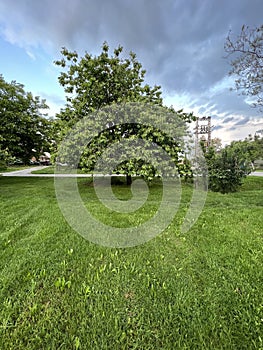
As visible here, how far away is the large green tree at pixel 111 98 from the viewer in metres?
5.49

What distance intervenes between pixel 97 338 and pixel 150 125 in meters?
5.02

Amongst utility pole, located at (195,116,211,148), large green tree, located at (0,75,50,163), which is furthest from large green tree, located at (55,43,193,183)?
utility pole, located at (195,116,211,148)

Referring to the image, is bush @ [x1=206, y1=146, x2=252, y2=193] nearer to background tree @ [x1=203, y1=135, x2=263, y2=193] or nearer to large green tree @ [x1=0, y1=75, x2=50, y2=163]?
background tree @ [x1=203, y1=135, x2=263, y2=193]

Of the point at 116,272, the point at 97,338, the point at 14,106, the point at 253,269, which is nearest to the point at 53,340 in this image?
the point at 97,338

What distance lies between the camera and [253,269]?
76.4 inches

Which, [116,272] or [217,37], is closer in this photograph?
[116,272]

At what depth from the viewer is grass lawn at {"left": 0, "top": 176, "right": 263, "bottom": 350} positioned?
122cm

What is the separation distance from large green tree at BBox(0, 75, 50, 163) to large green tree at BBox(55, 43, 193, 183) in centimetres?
285

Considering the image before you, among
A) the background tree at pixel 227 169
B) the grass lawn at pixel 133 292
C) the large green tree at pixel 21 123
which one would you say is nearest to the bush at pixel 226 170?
the background tree at pixel 227 169

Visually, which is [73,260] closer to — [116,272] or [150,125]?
[116,272]

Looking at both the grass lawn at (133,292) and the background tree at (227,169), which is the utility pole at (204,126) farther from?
the grass lawn at (133,292)

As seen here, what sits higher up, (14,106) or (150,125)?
(14,106)

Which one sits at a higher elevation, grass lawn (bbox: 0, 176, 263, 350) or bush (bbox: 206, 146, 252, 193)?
bush (bbox: 206, 146, 252, 193)

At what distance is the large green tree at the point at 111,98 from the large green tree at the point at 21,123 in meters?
2.85
